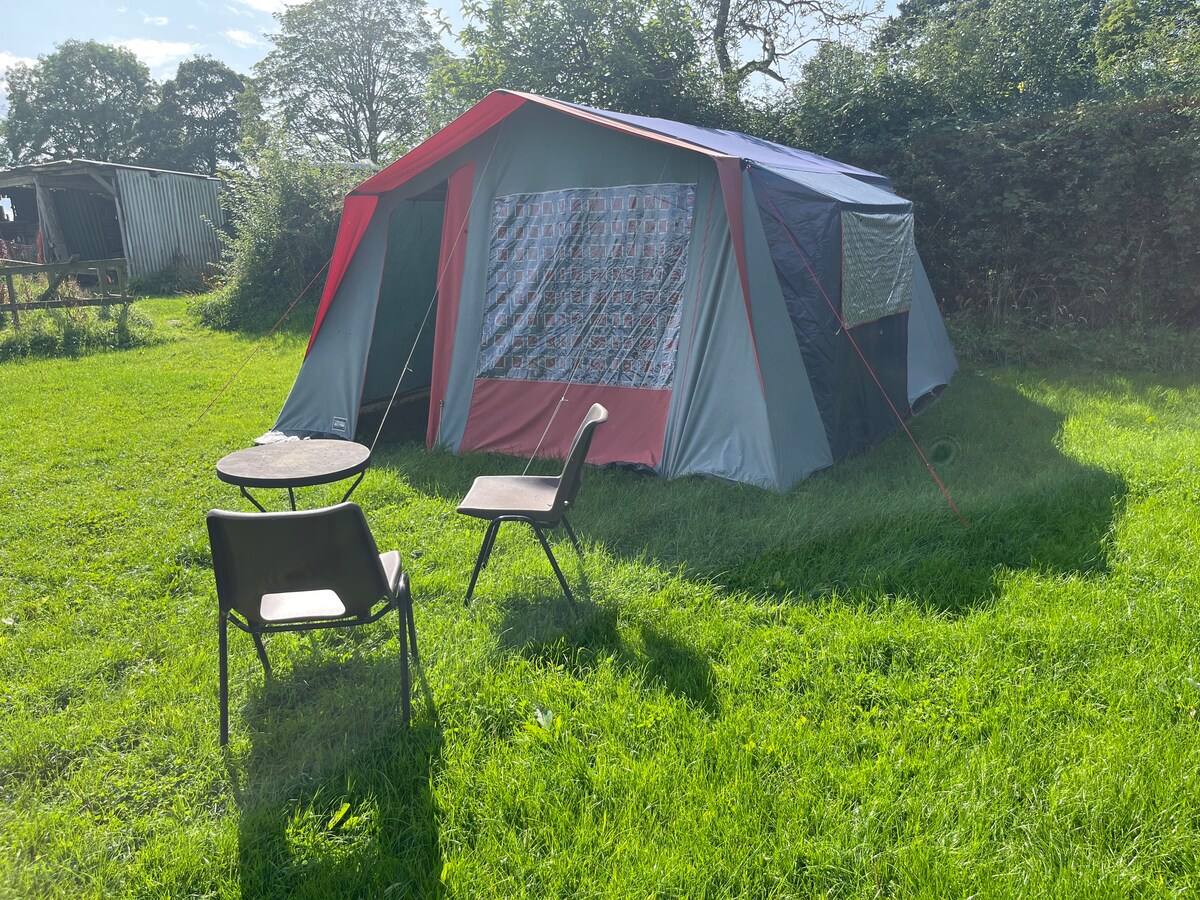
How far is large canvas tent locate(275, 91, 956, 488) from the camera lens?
457 centimetres

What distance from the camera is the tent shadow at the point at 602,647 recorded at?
2.72 meters

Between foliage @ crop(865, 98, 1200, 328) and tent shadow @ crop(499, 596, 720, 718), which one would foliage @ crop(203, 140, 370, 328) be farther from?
tent shadow @ crop(499, 596, 720, 718)

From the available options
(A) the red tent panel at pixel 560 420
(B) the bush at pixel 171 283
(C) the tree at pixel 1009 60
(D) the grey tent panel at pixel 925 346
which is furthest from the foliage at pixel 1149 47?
(B) the bush at pixel 171 283

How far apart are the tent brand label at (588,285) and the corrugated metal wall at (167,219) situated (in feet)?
43.5

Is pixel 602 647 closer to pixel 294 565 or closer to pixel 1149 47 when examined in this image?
pixel 294 565

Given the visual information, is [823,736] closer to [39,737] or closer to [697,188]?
[39,737]

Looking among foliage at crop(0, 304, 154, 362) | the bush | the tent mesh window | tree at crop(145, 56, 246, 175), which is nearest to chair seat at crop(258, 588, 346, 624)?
the tent mesh window

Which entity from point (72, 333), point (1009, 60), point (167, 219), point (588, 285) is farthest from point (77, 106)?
point (588, 285)

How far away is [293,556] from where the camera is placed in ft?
7.29

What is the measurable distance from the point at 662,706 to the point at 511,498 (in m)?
1.18

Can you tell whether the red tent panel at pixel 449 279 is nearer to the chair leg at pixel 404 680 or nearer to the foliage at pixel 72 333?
the chair leg at pixel 404 680

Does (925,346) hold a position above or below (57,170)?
below

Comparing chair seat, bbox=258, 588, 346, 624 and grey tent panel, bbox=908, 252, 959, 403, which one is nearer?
chair seat, bbox=258, 588, 346, 624

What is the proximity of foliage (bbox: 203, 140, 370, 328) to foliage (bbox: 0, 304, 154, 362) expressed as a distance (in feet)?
4.98
